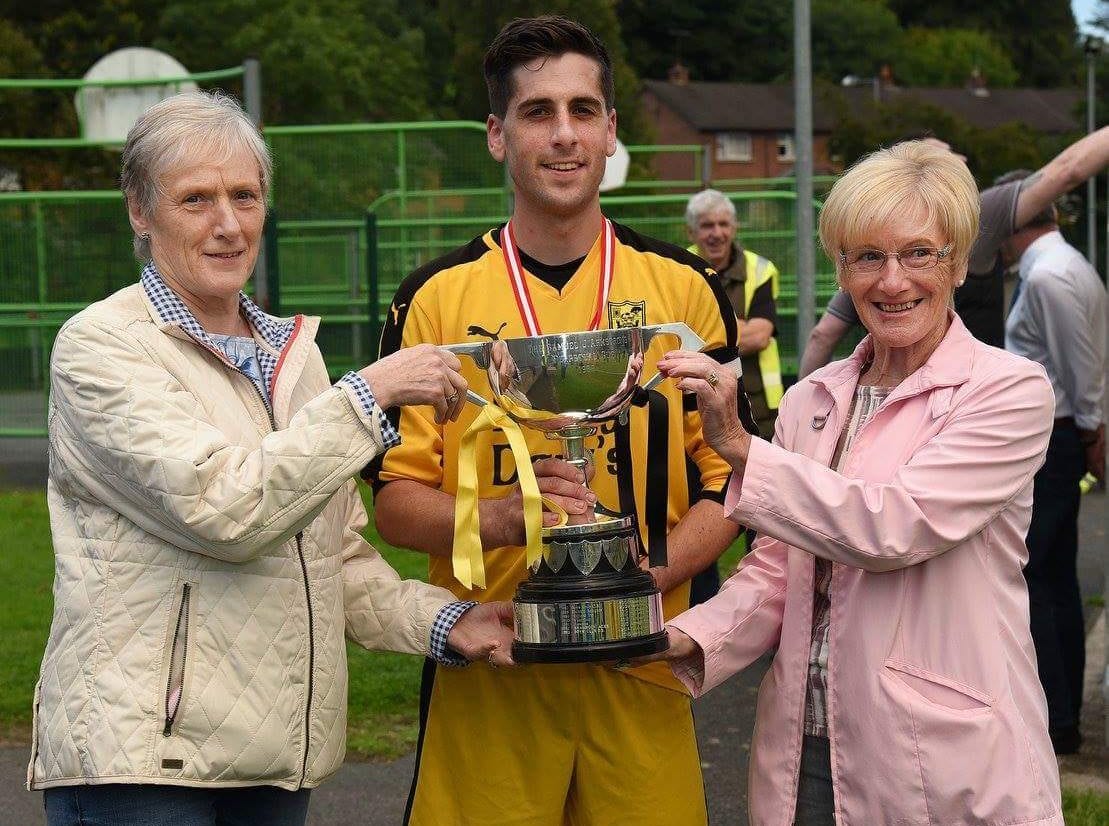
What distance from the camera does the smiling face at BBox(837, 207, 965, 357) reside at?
10.3 ft

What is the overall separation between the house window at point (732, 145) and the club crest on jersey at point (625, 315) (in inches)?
3394

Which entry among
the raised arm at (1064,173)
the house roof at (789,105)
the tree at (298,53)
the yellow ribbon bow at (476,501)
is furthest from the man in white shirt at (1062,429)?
the house roof at (789,105)

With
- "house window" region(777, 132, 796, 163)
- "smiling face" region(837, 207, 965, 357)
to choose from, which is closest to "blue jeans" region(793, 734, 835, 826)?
"smiling face" region(837, 207, 965, 357)

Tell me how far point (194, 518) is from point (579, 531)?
2.61ft

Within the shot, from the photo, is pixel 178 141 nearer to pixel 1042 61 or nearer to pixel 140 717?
pixel 140 717

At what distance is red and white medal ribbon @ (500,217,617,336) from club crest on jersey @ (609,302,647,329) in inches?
1.0

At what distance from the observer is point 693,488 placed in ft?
12.4

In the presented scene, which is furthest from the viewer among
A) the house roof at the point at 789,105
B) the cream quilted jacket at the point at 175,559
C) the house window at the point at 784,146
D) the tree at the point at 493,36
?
the house window at the point at 784,146

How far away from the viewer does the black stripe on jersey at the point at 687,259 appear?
362cm

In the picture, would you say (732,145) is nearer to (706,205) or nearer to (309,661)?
(706,205)

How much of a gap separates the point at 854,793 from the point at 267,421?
1.41m

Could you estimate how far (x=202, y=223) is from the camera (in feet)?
10.2

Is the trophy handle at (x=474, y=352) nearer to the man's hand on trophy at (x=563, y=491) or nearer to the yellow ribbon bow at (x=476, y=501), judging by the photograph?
the yellow ribbon bow at (x=476, y=501)

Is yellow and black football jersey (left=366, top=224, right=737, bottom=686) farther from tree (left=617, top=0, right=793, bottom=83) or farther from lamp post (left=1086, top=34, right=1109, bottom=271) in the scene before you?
tree (left=617, top=0, right=793, bottom=83)
